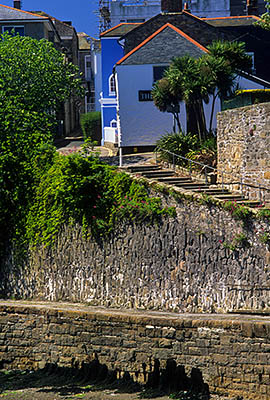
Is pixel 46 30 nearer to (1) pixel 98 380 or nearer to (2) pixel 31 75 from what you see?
(2) pixel 31 75

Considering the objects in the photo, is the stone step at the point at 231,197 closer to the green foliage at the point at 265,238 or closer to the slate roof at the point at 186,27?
the green foliage at the point at 265,238

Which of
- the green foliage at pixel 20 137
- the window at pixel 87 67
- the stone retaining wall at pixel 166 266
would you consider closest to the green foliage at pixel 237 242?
the stone retaining wall at pixel 166 266

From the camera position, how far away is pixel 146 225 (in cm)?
2178

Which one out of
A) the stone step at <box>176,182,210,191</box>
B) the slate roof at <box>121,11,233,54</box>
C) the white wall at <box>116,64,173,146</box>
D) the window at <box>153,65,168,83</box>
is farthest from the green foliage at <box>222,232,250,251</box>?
the slate roof at <box>121,11,233,54</box>

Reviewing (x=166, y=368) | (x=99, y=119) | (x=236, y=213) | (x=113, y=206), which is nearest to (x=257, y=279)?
(x=236, y=213)

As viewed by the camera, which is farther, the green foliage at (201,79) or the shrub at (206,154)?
the green foliage at (201,79)

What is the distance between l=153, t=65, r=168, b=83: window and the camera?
3012cm

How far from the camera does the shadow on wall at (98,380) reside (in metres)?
19.1

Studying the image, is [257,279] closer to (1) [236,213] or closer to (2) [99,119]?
(1) [236,213]

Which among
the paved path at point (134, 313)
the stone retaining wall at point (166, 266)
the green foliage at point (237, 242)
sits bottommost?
the paved path at point (134, 313)

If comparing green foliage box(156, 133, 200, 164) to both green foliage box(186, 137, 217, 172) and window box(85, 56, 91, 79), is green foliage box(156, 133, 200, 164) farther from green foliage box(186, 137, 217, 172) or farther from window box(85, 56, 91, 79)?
window box(85, 56, 91, 79)

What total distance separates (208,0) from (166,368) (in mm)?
35247

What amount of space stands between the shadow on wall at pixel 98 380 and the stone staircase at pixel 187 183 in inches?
221

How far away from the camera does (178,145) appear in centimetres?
2573
